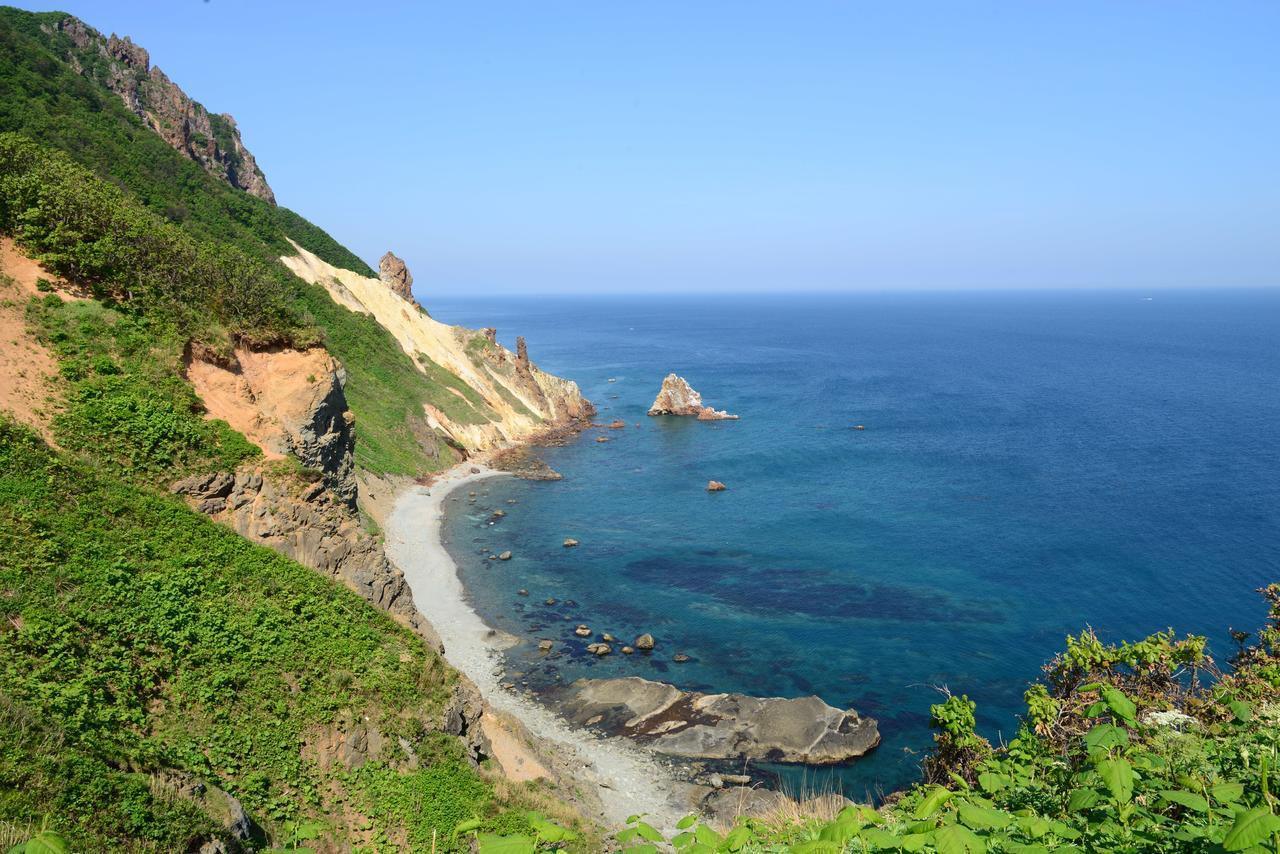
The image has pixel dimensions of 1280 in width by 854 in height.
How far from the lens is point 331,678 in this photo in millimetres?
19844

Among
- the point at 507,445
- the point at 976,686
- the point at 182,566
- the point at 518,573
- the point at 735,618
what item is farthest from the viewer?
the point at 507,445

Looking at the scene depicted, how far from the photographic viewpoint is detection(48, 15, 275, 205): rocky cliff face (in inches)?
3221

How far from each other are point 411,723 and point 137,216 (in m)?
24.7

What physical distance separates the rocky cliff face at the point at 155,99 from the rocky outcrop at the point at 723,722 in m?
81.7

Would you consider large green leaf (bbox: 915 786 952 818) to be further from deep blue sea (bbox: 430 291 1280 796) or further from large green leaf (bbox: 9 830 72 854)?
deep blue sea (bbox: 430 291 1280 796)

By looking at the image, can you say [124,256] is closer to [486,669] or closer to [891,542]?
[486,669]

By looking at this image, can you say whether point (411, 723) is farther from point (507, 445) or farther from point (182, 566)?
point (507, 445)

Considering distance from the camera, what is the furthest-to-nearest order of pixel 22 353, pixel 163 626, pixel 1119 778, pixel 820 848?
pixel 22 353 < pixel 163 626 < pixel 1119 778 < pixel 820 848

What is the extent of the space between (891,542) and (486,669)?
3231 cm

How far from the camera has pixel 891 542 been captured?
5431cm

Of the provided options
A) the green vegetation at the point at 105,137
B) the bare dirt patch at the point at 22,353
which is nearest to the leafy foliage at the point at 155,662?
the bare dirt patch at the point at 22,353

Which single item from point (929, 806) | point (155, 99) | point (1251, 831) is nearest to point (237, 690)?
point (929, 806)

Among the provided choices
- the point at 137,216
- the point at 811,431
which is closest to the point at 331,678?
the point at 137,216

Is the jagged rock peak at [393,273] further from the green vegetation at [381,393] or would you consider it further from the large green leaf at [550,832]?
the large green leaf at [550,832]
